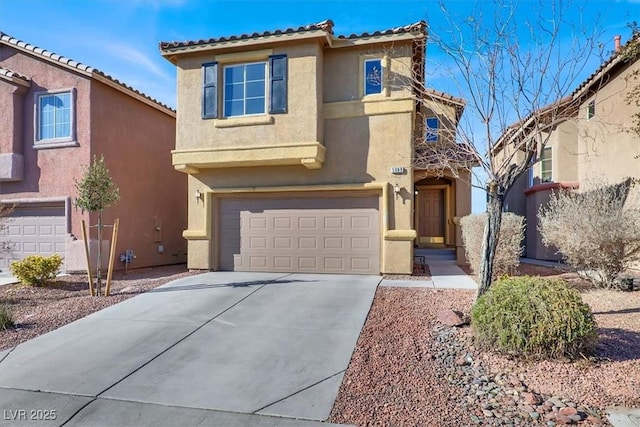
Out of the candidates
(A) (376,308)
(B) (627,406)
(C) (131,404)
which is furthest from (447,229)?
(C) (131,404)

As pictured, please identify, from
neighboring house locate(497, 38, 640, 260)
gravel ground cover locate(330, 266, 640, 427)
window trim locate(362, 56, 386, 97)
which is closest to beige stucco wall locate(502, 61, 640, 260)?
neighboring house locate(497, 38, 640, 260)

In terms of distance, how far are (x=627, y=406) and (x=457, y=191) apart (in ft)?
34.7

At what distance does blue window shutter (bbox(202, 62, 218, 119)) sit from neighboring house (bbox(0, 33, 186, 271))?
12.5 ft

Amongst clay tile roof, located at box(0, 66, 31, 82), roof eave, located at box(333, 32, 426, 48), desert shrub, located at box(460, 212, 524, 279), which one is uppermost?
roof eave, located at box(333, 32, 426, 48)

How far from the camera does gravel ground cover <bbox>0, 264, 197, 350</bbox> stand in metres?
6.68

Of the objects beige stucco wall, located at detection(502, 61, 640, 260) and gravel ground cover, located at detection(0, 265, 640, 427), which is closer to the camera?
gravel ground cover, located at detection(0, 265, 640, 427)

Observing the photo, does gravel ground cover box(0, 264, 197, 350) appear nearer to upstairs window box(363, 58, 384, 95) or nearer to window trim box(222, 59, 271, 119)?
window trim box(222, 59, 271, 119)

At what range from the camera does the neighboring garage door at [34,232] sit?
40.7ft

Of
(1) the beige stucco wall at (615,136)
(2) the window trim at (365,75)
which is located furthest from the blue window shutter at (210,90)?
(1) the beige stucco wall at (615,136)

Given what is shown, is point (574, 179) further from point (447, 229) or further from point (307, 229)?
point (307, 229)

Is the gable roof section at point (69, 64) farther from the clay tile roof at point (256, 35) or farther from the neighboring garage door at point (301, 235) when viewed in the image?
the neighboring garage door at point (301, 235)

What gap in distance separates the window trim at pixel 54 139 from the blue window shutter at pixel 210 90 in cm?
453

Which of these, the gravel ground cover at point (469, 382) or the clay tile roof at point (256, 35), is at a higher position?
the clay tile roof at point (256, 35)

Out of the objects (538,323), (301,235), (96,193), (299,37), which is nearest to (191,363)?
(538,323)
